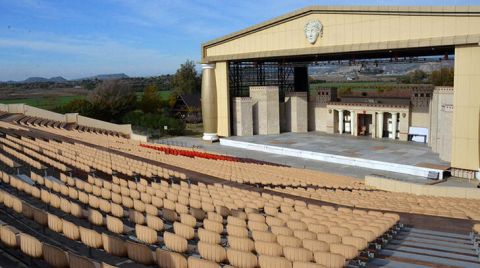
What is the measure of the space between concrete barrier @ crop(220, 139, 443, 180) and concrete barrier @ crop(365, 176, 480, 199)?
6327mm

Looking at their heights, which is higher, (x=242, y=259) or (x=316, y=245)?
(x=242, y=259)

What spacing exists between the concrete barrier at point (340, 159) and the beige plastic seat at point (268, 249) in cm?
2234

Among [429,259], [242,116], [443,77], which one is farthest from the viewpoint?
[443,77]

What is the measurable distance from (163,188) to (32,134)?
52.8 ft

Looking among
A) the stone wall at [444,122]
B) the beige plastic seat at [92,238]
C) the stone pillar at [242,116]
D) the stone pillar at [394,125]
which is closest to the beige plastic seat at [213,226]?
the beige plastic seat at [92,238]

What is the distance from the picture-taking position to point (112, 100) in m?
55.0

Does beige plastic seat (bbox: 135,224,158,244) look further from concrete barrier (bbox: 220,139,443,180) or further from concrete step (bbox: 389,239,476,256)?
concrete barrier (bbox: 220,139,443,180)

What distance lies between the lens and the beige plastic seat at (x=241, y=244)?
302 inches

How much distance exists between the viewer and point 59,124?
Answer: 127ft

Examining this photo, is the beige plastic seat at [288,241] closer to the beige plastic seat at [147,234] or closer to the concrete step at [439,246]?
the beige plastic seat at [147,234]

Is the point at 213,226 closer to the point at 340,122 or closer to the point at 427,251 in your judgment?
the point at 427,251

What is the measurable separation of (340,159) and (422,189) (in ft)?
36.9

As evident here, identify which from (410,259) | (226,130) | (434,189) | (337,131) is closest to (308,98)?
(337,131)

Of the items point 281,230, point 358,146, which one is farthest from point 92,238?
point 358,146
